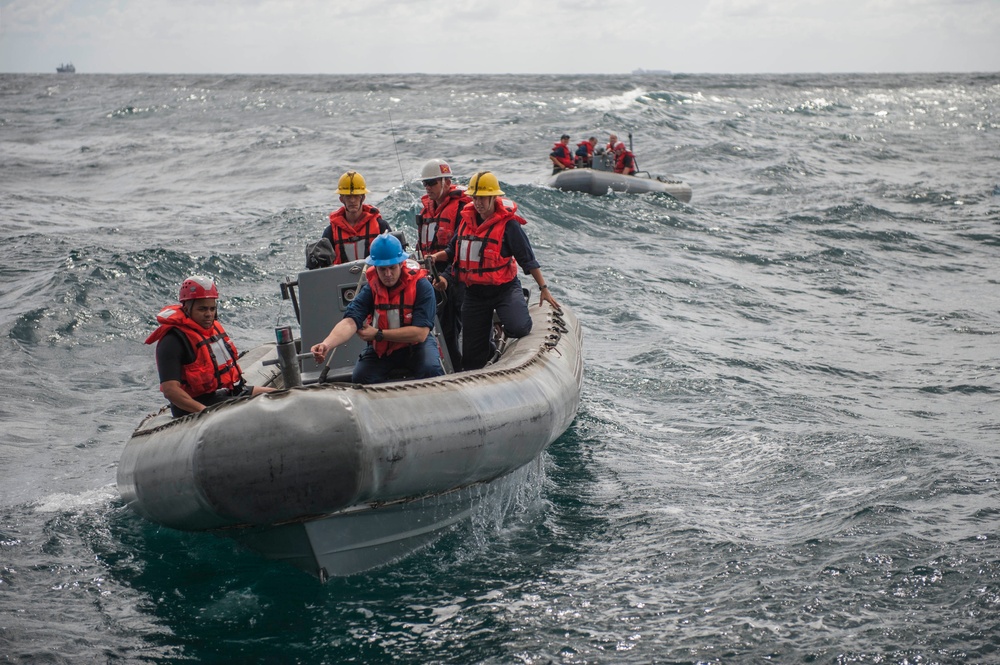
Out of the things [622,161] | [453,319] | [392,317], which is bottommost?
[453,319]

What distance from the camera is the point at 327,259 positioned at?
7.84 m

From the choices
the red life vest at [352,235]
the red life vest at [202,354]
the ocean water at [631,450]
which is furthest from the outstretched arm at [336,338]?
the red life vest at [352,235]

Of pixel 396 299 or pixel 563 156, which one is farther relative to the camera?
pixel 563 156

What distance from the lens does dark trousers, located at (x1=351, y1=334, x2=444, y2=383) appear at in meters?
6.35

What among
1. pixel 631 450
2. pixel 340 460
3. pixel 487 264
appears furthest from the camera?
pixel 631 450

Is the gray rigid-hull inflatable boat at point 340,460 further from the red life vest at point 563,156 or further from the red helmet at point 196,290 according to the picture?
the red life vest at point 563,156

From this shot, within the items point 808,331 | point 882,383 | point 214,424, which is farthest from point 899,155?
point 214,424

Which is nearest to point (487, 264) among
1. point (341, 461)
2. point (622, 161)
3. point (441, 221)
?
point (441, 221)

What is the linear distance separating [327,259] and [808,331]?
23.6 ft

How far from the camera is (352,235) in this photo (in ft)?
26.4

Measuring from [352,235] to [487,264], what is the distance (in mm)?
1277

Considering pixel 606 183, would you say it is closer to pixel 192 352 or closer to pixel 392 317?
pixel 392 317

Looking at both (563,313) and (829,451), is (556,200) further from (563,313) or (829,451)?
(829,451)

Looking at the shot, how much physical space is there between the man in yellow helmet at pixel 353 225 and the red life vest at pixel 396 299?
177 cm
